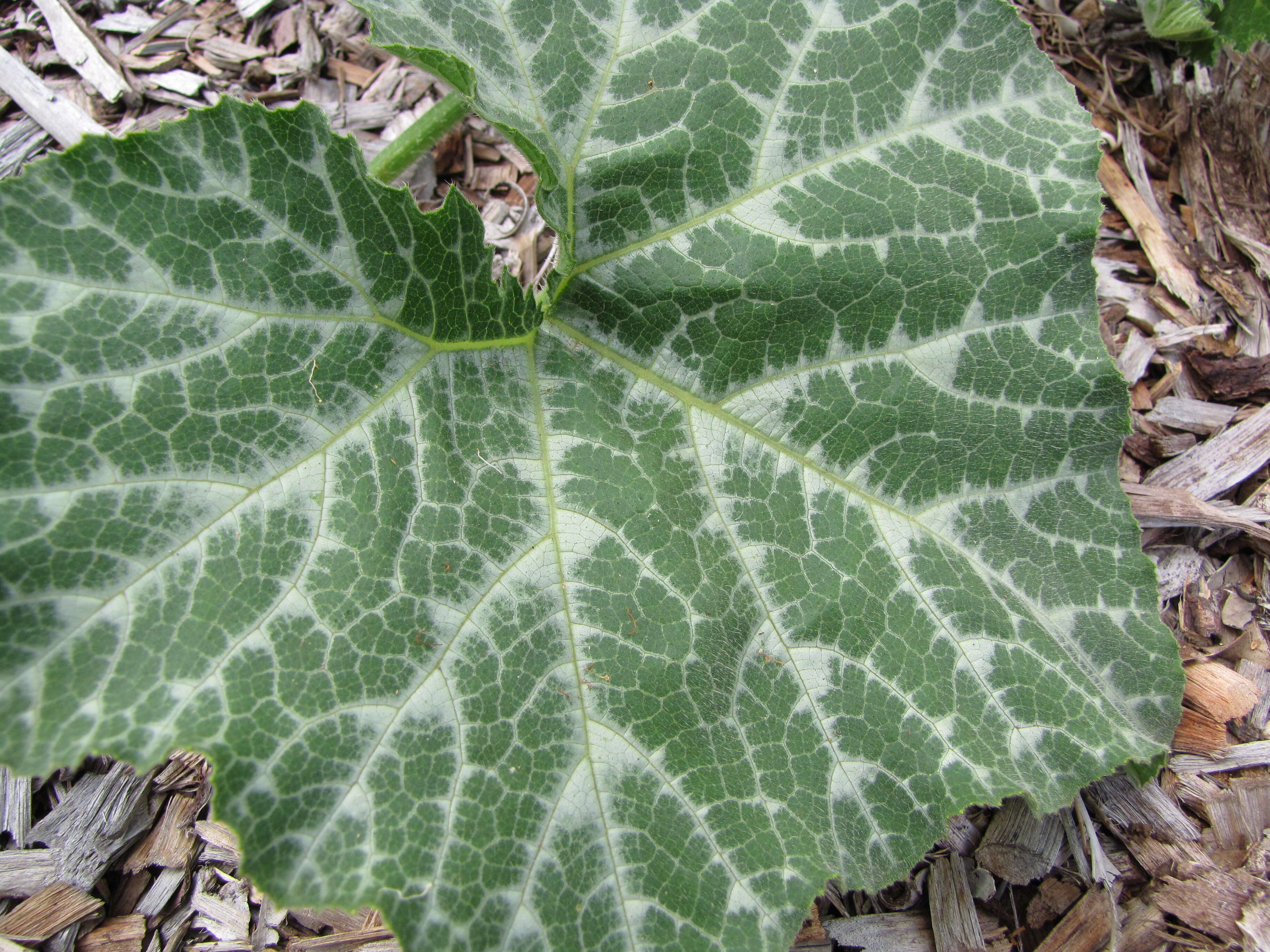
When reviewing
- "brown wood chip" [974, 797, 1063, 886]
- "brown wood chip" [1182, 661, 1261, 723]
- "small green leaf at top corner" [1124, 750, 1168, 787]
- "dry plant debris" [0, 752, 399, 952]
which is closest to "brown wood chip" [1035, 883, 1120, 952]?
"brown wood chip" [974, 797, 1063, 886]

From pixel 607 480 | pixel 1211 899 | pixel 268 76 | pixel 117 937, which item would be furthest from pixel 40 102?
pixel 1211 899

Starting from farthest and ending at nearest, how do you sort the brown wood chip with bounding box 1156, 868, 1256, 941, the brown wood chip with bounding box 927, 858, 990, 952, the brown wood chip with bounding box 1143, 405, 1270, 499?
the brown wood chip with bounding box 1143, 405, 1270, 499
the brown wood chip with bounding box 927, 858, 990, 952
the brown wood chip with bounding box 1156, 868, 1256, 941

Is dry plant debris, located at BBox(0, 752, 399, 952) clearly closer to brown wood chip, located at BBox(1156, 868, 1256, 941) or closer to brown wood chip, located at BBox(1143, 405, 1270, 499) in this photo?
brown wood chip, located at BBox(1156, 868, 1256, 941)

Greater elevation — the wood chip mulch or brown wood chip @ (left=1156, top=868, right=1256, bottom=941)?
the wood chip mulch

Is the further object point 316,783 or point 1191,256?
point 1191,256

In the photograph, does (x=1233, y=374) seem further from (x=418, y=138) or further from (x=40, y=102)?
(x=40, y=102)

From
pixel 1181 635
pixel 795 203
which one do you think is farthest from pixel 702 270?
pixel 1181 635

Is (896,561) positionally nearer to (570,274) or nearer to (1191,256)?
(570,274)

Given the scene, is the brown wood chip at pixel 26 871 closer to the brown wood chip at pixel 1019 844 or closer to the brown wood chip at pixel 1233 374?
the brown wood chip at pixel 1019 844
